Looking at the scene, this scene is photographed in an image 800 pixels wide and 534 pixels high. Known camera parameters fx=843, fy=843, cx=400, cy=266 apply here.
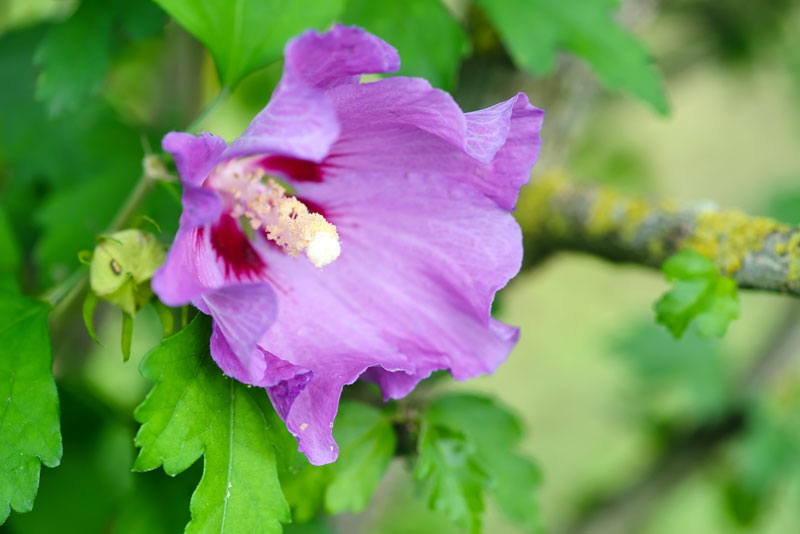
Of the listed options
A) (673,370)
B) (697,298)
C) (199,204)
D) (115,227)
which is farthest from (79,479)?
(673,370)

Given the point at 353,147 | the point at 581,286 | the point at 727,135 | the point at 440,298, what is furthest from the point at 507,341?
the point at 727,135

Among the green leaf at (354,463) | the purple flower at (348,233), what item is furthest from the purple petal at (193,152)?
the green leaf at (354,463)

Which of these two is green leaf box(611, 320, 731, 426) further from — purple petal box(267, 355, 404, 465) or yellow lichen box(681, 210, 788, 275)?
purple petal box(267, 355, 404, 465)

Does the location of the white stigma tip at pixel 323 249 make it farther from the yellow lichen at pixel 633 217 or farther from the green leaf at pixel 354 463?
the yellow lichen at pixel 633 217

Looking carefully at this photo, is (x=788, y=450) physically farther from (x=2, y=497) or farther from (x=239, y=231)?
(x=2, y=497)

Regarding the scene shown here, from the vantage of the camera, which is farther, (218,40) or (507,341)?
(218,40)

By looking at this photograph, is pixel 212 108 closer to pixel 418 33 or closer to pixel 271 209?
pixel 271 209
